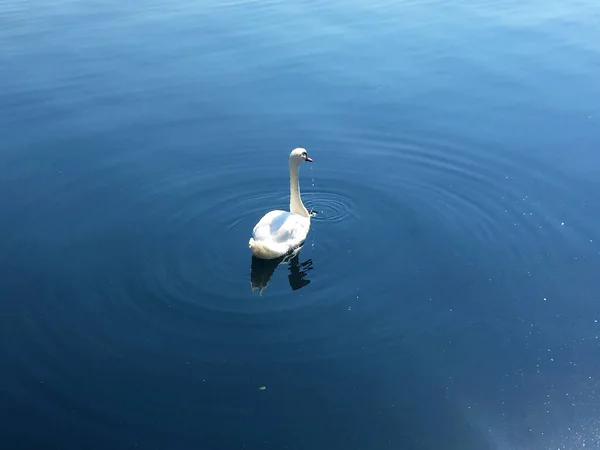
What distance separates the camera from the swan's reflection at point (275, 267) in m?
13.8

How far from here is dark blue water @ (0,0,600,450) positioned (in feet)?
36.4

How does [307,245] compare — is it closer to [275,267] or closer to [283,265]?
[283,265]

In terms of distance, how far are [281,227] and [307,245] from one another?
2.81ft

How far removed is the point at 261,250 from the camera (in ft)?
46.2

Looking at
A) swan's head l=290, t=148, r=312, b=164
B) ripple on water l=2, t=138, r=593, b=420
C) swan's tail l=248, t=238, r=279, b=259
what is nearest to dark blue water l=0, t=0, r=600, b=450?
ripple on water l=2, t=138, r=593, b=420

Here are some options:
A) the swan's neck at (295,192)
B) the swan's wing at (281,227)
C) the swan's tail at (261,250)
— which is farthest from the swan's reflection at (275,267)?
the swan's neck at (295,192)

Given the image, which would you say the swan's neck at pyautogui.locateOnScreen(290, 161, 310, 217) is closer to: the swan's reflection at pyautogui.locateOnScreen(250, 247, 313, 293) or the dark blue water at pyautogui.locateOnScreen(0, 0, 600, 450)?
the dark blue water at pyautogui.locateOnScreen(0, 0, 600, 450)

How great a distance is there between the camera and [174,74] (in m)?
23.9

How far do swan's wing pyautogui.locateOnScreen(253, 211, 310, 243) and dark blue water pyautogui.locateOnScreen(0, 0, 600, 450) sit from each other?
0.41 metres

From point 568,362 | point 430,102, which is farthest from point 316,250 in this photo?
point 430,102

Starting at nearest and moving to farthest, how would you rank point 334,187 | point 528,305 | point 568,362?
point 568,362, point 528,305, point 334,187

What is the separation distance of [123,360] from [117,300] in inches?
63.0

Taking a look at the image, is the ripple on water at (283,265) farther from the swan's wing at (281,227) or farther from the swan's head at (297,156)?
the swan's head at (297,156)

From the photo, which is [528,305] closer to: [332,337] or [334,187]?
[332,337]
